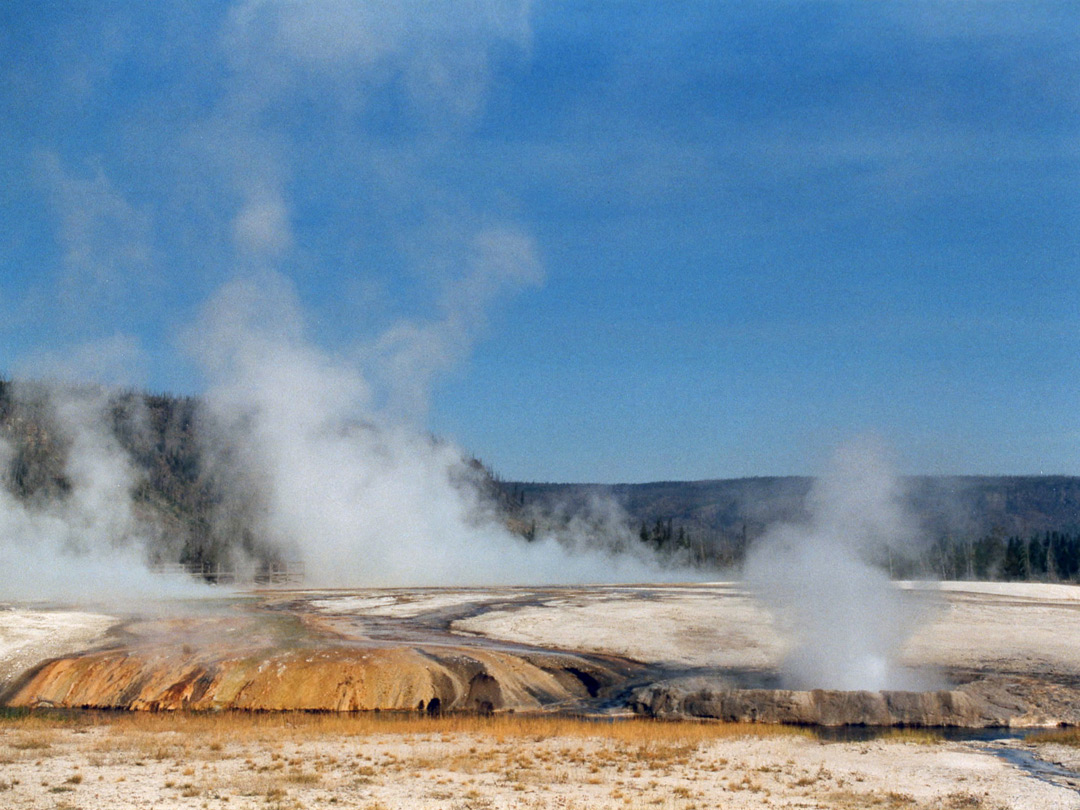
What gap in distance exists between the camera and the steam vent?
90.1ft

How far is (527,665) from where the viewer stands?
32.4m

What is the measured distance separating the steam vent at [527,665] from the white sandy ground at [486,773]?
14.0 ft

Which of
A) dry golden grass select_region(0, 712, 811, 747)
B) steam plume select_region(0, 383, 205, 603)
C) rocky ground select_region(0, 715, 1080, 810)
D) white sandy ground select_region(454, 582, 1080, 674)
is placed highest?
steam plume select_region(0, 383, 205, 603)

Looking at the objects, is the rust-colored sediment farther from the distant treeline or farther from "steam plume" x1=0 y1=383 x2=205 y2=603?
the distant treeline

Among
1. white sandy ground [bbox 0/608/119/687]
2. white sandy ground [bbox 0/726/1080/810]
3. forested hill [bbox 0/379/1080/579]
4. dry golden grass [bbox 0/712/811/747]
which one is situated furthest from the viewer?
forested hill [bbox 0/379/1080/579]

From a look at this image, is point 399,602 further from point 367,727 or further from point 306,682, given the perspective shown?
point 367,727

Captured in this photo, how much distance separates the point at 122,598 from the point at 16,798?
42964 millimetres

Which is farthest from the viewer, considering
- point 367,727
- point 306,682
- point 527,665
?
point 527,665

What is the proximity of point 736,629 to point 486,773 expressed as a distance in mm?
24067

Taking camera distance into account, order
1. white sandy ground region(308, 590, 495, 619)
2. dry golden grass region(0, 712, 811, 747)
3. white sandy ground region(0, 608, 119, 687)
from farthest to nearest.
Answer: white sandy ground region(308, 590, 495, 619) < white sandy ground region(0, 608, 119, 687) < dry golden grass region(0, 712, 811, 747)

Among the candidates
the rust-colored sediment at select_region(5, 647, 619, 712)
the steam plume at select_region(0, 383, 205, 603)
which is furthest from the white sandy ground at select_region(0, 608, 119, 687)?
the steam plume at select_region(0, 383, 205, 603)

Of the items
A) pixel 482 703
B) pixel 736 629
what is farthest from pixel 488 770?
pixel 736 629

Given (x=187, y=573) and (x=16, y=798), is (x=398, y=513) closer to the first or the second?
(x=187, y=573)

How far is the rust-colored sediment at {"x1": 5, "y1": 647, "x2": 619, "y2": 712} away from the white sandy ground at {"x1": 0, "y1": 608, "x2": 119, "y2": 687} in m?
1.93
